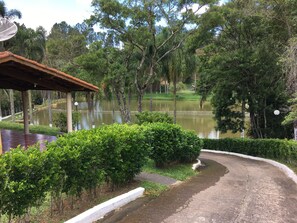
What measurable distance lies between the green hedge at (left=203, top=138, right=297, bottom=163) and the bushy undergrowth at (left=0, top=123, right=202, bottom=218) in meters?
7.41

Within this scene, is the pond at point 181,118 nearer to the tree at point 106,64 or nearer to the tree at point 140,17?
the tree at point 106,64

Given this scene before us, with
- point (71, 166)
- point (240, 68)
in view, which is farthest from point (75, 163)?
point (240, 68)

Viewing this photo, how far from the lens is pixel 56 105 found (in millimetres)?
59031

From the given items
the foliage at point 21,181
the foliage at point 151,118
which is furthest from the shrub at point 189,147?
the foliage at point 21,181

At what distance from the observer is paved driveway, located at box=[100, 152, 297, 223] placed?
→ 5132 mm

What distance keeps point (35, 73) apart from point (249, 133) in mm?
18066

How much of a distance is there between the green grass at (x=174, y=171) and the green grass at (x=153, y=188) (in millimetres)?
1199

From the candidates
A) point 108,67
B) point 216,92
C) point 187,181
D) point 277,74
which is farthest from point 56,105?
point 187,181

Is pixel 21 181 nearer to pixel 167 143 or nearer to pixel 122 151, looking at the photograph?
pixel 122 151

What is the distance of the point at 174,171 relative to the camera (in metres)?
8.96

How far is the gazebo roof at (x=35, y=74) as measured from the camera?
7219 mm

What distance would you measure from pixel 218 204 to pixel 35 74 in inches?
252

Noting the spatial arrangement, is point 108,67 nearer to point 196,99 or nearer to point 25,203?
point 25,203

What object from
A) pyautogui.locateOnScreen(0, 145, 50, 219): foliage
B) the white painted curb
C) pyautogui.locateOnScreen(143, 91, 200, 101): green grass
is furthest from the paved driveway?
pyautogui.locateOnScreen(143, 91, 200, 101): green grass
